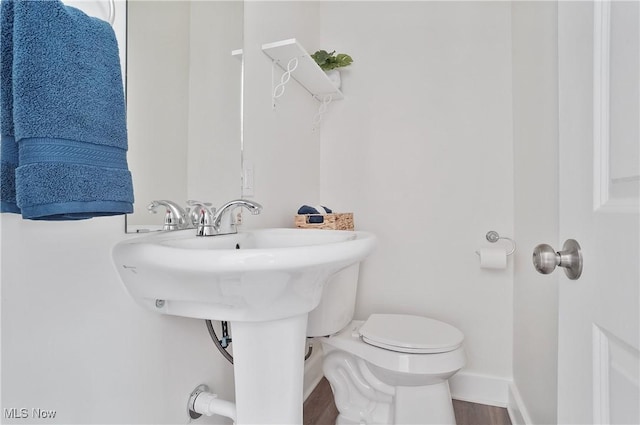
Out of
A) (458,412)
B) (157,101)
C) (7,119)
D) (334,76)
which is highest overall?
(334,76)

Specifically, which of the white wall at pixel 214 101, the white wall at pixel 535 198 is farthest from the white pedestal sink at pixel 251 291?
the white wall at pixel 535 198

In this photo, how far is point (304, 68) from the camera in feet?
5.06

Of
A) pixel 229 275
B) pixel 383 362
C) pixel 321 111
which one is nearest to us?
pixel 229 275

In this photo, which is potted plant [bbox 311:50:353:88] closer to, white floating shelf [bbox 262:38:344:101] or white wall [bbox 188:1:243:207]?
white floating shelf [bbox 262:38:344:101]

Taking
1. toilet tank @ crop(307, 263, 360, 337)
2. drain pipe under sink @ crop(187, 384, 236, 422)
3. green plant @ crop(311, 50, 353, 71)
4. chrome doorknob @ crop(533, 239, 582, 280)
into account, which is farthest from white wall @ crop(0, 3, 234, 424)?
green plant @ crop(311, 50, 353, 71)

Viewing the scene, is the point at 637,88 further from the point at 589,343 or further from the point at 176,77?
the point at 176,77

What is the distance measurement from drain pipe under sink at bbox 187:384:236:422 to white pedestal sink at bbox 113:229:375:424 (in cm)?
17

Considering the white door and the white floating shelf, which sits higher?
the white floating shelf

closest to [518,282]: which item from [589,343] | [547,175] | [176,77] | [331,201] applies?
[547,175]

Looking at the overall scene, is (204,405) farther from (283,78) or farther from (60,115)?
(283,78)

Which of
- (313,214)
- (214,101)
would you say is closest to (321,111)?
(313,214)

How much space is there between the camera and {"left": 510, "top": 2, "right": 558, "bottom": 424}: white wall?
3.44ft

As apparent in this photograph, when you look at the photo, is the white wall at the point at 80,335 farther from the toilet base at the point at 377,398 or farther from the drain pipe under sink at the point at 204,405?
the toilet base at the point at 377,398

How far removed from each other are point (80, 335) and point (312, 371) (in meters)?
1.31
